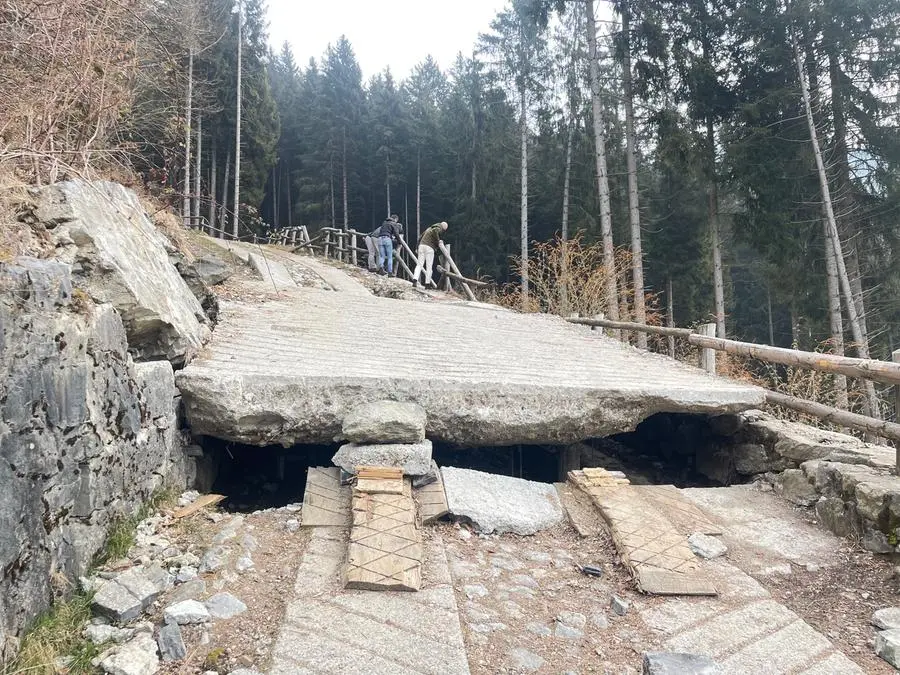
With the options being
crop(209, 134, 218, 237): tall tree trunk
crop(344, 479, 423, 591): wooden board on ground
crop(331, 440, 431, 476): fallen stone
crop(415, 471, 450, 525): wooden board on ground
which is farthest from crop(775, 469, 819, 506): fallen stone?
crop(209, 134, 218, 237): tall tree trunk

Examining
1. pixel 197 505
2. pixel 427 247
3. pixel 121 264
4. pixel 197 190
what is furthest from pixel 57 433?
pixel 427 247

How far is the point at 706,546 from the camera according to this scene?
2.89m

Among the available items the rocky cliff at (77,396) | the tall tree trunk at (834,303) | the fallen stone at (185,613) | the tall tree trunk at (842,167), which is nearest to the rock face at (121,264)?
the rocky cliff at (77,396)

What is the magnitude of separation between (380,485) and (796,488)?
289 centimetres

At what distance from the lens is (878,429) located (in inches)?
129

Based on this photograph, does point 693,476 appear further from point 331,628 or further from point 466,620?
point 331,628

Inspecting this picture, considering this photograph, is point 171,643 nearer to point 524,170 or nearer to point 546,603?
point 546,603

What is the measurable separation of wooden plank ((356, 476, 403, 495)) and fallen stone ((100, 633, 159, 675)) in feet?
4.01

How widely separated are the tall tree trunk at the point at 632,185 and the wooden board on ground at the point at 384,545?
9.49 meters

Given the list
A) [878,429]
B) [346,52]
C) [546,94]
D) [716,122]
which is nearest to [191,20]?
[878,429]

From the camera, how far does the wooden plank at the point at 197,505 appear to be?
288cm

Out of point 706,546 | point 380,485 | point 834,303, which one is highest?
point 834,303

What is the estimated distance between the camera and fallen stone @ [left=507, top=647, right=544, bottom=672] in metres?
1.93

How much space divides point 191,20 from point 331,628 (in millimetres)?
10869
